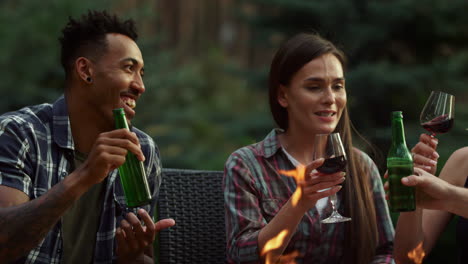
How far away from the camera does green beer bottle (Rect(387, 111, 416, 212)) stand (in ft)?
8.21

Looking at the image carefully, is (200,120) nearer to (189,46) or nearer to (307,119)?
(189,46)

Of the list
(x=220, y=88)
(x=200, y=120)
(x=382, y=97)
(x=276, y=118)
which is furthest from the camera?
(x=220, y=88)

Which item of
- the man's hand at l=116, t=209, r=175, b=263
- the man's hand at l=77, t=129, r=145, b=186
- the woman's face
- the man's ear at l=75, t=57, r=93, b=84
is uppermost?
the man's ear at l=75, t=57, r=93, b=84

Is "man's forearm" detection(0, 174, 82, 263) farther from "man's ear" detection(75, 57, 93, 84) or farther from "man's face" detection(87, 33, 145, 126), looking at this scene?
"man's ear" detection(75, 57, 93, 84)

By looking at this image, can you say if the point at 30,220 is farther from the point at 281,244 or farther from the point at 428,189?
the point at 428,189

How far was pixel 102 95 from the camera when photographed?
299 centimetres

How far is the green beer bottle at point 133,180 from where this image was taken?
264 centimetres

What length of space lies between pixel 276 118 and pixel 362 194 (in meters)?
0.60

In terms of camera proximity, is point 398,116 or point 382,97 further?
point 382,97

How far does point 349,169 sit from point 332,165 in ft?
2.04

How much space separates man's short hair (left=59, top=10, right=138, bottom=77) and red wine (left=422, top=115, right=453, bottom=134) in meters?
1.44

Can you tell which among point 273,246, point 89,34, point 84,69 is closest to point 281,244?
point 273,246

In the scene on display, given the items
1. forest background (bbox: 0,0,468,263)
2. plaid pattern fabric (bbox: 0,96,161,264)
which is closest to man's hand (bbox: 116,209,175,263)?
plaid pattern fabric (bbox: 0,96,161,264)

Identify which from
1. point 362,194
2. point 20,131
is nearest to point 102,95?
point 20,131
